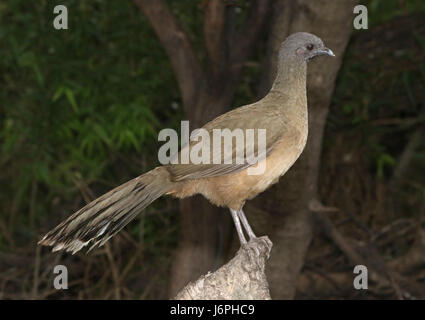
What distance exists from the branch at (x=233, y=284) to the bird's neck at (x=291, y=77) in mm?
769

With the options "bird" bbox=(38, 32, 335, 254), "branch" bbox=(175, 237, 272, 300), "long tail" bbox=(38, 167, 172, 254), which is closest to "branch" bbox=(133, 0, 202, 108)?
"bird" bbox=(38, 32, 335, 254)

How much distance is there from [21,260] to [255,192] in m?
3.64

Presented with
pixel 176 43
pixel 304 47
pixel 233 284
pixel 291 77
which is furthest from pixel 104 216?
pixel 176 43

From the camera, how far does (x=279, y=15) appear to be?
3971mm

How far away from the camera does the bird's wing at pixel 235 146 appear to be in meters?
2.92

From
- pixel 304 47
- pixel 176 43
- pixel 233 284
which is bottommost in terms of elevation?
pixel 233 284

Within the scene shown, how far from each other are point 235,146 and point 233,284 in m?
0.60

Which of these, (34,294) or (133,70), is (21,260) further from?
(133,70)

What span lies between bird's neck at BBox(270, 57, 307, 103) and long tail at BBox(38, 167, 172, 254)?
2.21 ft

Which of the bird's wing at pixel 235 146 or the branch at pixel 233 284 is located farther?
the bird's wing at pixel 235 146

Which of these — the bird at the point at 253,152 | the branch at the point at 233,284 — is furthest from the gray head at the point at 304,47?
the branch at the point at 233,284

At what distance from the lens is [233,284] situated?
9.23ft

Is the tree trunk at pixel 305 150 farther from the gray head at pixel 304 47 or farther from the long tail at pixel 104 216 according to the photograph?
the long tail at pixel 104 216

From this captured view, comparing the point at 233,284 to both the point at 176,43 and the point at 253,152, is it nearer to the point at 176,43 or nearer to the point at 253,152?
the point at 253,152
